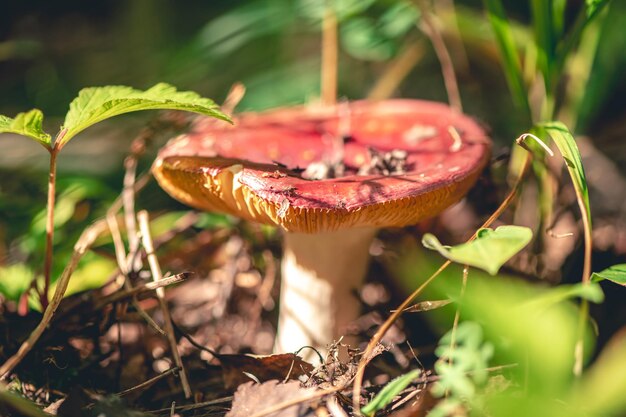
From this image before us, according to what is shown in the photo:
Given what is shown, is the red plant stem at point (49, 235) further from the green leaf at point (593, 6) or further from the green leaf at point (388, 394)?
the green leaf at point (593, 6)

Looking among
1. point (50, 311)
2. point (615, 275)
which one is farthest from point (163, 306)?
point (615, 275)

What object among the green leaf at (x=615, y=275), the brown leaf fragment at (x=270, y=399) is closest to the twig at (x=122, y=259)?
the brown leaf fragment at (x=270, y=399)

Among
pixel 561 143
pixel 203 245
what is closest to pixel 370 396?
pixel 561 143

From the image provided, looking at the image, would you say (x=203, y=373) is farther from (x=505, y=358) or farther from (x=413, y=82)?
(x=413, y=82)

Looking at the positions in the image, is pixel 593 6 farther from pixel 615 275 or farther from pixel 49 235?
pixel 49 235

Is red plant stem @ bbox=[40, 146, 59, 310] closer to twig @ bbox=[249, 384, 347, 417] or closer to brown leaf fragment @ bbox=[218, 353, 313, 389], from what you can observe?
brown leaf fragment @ bbox=[218, 353, 313, 389]

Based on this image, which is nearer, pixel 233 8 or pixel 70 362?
pixel 70 362

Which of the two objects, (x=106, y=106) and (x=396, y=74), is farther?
(x=396, y=74)
